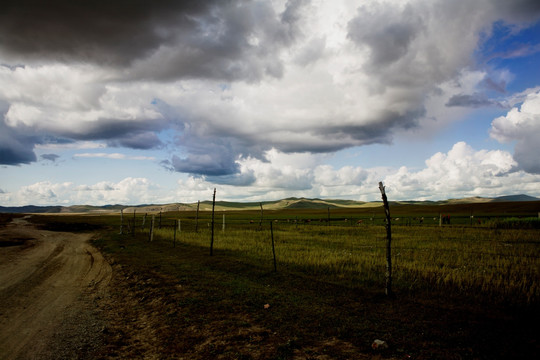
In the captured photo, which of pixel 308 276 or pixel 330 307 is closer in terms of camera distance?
pixel 330 307

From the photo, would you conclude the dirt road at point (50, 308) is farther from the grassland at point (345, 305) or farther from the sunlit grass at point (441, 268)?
the sunlit grass at point (441, 268)

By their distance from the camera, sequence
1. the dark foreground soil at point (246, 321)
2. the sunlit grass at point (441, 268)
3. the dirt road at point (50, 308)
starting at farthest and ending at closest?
the sunlit grass at point (441, 268), the dirt road at point (50, 308), the dark foreground soil at point (246, 321)

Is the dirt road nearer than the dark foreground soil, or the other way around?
the dark foreground soil

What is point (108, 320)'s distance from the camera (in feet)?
32.7

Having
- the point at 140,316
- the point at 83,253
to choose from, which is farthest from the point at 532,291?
the point at 83,253

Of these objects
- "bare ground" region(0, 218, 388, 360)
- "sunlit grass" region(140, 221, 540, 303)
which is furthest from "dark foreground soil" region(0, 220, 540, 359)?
"sunlit grass" region(140, 221, 540, 303)

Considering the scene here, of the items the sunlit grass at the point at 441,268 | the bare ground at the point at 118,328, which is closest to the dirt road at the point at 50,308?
the bare ground at the point at 118,328

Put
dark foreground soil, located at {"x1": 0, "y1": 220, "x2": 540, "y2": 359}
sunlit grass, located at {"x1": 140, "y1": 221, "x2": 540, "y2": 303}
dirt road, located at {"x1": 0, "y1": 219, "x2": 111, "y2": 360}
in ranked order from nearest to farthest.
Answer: dark foreground soil, located at {"x1": 0, "y1": 220, "x2": 540, "y2": 359} → dirt road, located at {"x1": 0, "y1": 219, "x2": 111, "y2": 360} → sunlit grass, located at {"x1": 140, "y1": 221, "x2": 540, "y2": 303}

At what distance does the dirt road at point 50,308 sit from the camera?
7.88 metres

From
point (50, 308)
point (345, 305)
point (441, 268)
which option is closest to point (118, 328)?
point (50, 308)

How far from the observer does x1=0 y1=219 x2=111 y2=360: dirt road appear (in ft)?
25.9

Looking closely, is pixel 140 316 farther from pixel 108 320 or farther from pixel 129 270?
pixel 129 270

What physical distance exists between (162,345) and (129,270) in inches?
433

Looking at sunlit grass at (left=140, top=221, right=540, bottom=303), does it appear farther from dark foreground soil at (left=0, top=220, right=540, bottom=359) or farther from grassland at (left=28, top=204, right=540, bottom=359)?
dark foreground soil at (left=0, top=220, right=540, bottom=359)
